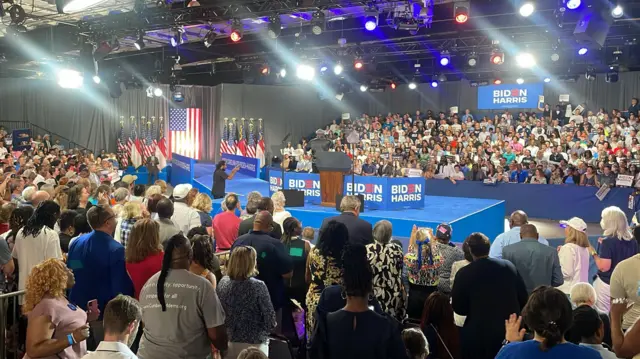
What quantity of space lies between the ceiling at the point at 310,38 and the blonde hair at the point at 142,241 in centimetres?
764

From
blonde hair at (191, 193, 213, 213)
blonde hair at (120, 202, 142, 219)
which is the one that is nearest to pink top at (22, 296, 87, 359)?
blonde hair at (120, 202, 142, 219)

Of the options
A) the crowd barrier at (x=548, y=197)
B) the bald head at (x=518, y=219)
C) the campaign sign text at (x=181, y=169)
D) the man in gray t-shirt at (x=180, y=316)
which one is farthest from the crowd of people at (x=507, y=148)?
the man in gray t-shirt at (x=180, y=316)

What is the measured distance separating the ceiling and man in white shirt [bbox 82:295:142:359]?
8884mm

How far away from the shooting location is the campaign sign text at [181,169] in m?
19.5

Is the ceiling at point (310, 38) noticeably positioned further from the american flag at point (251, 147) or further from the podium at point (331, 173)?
the american flag at point (251, 147)

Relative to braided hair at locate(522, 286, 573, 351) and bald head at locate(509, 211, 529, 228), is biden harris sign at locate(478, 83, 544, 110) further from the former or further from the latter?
braided hair at locate(522, 286, 573, 351)

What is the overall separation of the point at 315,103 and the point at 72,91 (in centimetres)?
1044

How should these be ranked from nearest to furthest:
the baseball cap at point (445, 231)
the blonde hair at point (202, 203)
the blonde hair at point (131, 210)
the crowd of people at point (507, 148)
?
the baseball cap at point (445, 231) → the blonde hair at point (131, 210) → the blonde hair at point (202, 203) → the crowd of people at point (507, 148)

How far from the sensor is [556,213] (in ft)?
55.3

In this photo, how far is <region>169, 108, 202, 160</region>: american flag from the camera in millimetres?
26125

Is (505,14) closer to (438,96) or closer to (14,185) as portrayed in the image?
(14,185)

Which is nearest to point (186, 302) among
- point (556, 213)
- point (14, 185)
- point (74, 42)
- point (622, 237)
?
point (622, 237)

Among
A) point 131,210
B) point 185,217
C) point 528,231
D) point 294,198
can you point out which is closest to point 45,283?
point 131,210

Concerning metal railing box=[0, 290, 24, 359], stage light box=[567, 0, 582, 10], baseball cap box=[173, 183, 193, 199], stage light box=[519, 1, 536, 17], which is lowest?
metal railing box=[0, 290, 24, 359]
